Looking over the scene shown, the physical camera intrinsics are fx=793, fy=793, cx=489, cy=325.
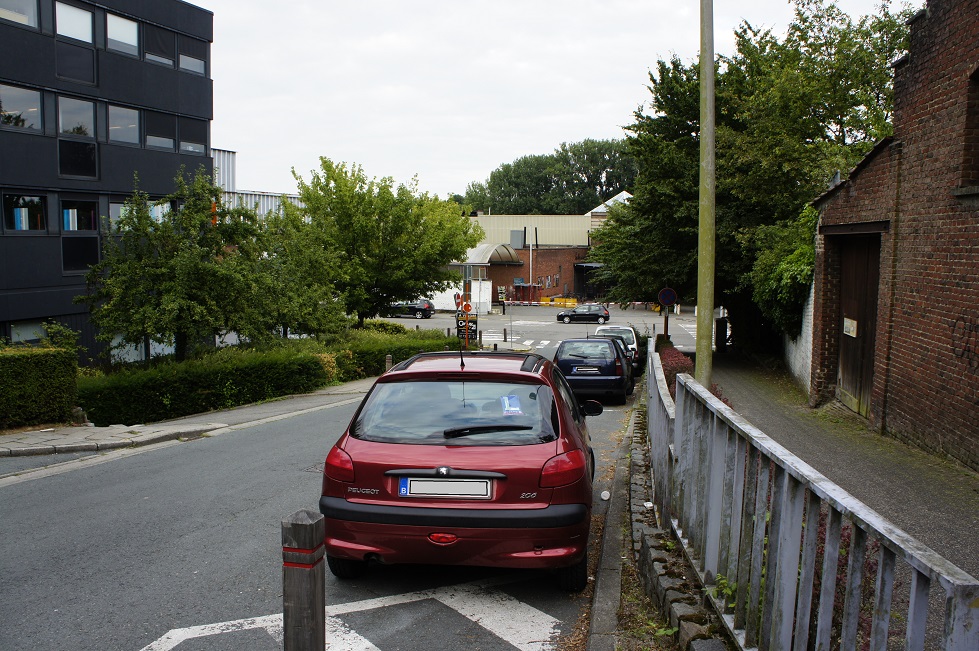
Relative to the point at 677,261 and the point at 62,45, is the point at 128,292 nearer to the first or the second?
the point at 62,45

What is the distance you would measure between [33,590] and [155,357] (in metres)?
15.2

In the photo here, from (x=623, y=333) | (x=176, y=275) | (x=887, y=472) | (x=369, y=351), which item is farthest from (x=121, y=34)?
(x=887, y=472)

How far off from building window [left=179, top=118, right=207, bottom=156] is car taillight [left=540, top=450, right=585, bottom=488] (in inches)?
970

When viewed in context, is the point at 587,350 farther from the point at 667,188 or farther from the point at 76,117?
the point at 76,117

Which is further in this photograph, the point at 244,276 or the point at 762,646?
the point at 244,276

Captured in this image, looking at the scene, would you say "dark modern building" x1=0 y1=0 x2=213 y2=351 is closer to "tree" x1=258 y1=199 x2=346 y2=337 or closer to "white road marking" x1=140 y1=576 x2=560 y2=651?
"tree" x1=258 y1=199 x2=346 y2=337

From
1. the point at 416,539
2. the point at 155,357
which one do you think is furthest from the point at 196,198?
the point at 416,539

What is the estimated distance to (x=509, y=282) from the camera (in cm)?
8038

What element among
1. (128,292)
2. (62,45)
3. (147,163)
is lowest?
(128,292)

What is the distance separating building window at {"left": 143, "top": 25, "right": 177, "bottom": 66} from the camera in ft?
81.3

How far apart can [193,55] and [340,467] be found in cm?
2528

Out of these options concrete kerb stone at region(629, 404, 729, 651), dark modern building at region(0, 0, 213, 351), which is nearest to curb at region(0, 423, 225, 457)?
dark modern building at region(0, 0, 213, 351)

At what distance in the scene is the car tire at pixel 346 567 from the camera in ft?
17.9

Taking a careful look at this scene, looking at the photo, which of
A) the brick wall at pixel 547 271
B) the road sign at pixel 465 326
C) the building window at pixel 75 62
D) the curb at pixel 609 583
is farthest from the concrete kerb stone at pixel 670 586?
the brick wall at pixel 547 271
